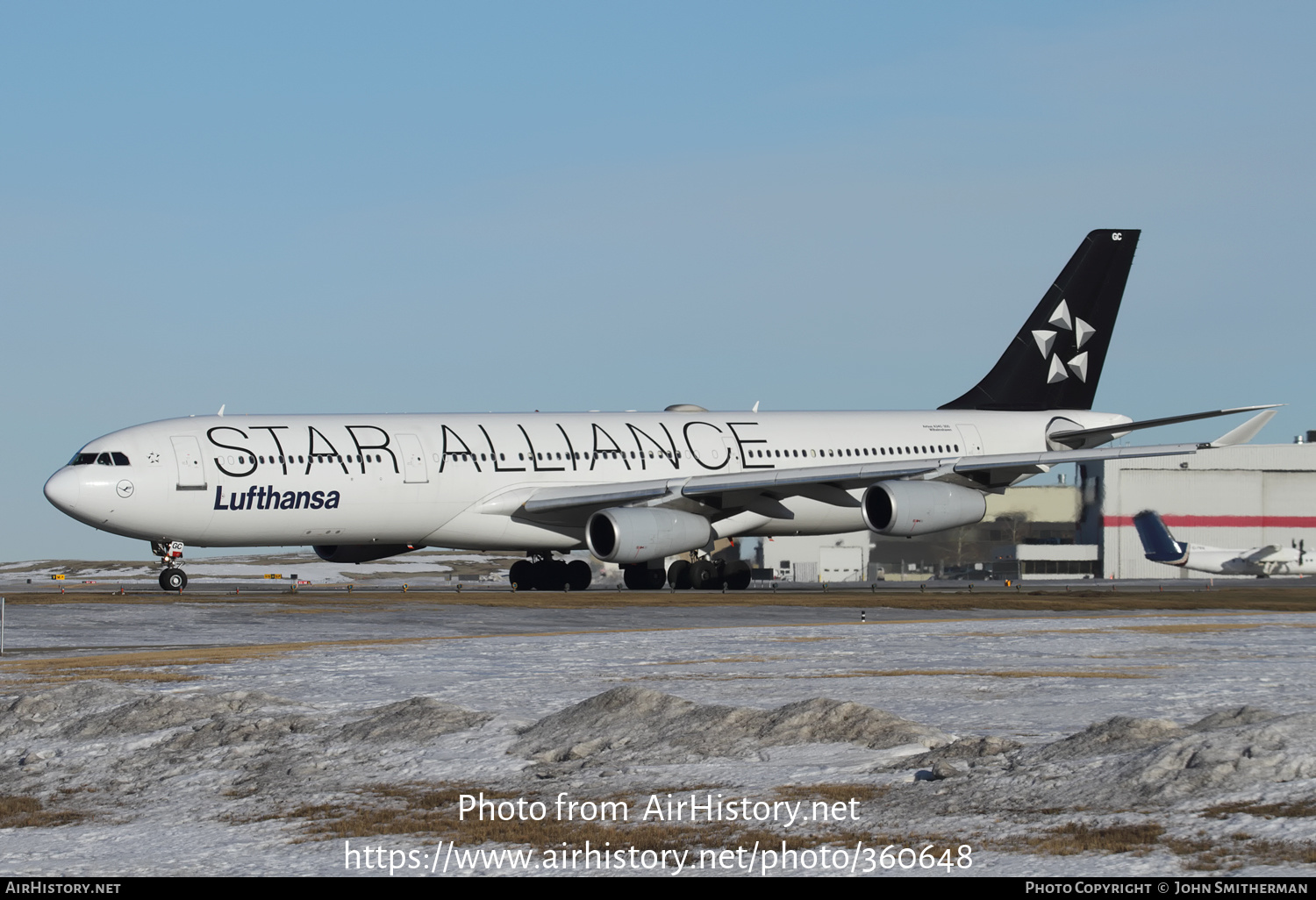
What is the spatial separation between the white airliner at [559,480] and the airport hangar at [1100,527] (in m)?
18.7

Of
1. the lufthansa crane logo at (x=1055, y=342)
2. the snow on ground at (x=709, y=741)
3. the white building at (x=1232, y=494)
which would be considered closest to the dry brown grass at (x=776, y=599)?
the snow on ground at (x=709, y=741)

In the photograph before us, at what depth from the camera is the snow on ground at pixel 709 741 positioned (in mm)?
10031

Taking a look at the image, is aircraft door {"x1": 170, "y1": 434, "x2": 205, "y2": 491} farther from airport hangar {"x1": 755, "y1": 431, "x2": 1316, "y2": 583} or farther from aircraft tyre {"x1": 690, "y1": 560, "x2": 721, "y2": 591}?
airport hangar {"x1": 755, "y1": 431, "x2": 1316, "y2": 583}

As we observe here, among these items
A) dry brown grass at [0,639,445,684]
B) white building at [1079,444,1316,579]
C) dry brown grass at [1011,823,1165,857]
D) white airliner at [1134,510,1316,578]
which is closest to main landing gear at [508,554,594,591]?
dry brown grass at [0,639,445,684]

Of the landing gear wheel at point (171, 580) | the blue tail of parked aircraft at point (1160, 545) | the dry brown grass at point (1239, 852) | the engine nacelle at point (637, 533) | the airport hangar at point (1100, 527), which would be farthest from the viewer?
the airport hangar at point (1100, 527)

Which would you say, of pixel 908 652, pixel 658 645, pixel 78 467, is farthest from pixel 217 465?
pixel 908 652

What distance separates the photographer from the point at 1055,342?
48.3m

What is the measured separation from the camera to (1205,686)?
15.4 m

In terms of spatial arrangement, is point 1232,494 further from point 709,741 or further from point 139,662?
point 709,741

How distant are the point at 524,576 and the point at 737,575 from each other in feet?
19.0

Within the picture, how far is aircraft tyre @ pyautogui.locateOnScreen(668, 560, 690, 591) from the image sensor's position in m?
41.0

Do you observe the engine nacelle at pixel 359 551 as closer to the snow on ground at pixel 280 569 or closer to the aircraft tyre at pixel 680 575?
the aircraft tyre at pixel 680 575

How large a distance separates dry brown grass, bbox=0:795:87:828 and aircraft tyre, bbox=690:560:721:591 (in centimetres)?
2885
